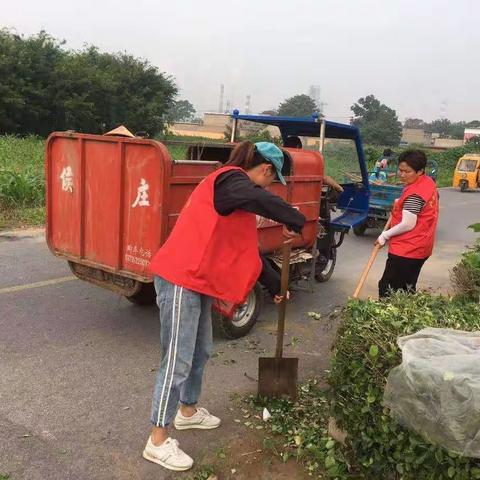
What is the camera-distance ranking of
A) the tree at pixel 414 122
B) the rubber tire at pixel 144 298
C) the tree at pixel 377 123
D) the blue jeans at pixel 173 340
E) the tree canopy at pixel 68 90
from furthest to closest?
the tree at pixel 414 122, the tree at pixel 377 123, the tree canopy at pixel 68 90, the rubber tire at pixel 144 298, the blue jeans at pixel 173 340

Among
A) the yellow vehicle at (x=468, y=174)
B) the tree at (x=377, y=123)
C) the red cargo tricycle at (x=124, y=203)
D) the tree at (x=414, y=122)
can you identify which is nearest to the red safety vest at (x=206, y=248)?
the red cargo tricycle at (x=124, y=203)

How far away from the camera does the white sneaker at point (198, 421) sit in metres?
3.32

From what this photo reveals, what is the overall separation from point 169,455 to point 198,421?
0.44m

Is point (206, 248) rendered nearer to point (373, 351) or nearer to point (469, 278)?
point (373, 351)

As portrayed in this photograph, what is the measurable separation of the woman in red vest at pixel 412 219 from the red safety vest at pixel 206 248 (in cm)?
189

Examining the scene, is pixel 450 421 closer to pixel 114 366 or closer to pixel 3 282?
pixel 114 366

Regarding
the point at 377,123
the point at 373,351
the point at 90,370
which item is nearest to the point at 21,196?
the point at 90,370

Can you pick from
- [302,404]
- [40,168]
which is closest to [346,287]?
[302,404]

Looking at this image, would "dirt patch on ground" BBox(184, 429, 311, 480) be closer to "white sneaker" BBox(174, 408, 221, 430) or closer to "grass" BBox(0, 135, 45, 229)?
"white sneaker" BBox(174, 408, 221, 430)

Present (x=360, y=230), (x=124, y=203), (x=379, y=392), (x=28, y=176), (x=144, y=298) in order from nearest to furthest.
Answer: (x=379, y=392), (x=124, y=203), (x=144, y=298), (x=28, y=176), (x=360, y=230)

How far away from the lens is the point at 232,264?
2916 mm

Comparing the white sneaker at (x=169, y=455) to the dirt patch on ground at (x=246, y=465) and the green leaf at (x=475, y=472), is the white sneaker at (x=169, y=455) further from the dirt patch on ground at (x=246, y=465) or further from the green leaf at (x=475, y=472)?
the green leaf at (x=475, y=472)

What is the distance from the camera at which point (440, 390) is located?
222cm

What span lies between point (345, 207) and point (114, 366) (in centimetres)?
434
